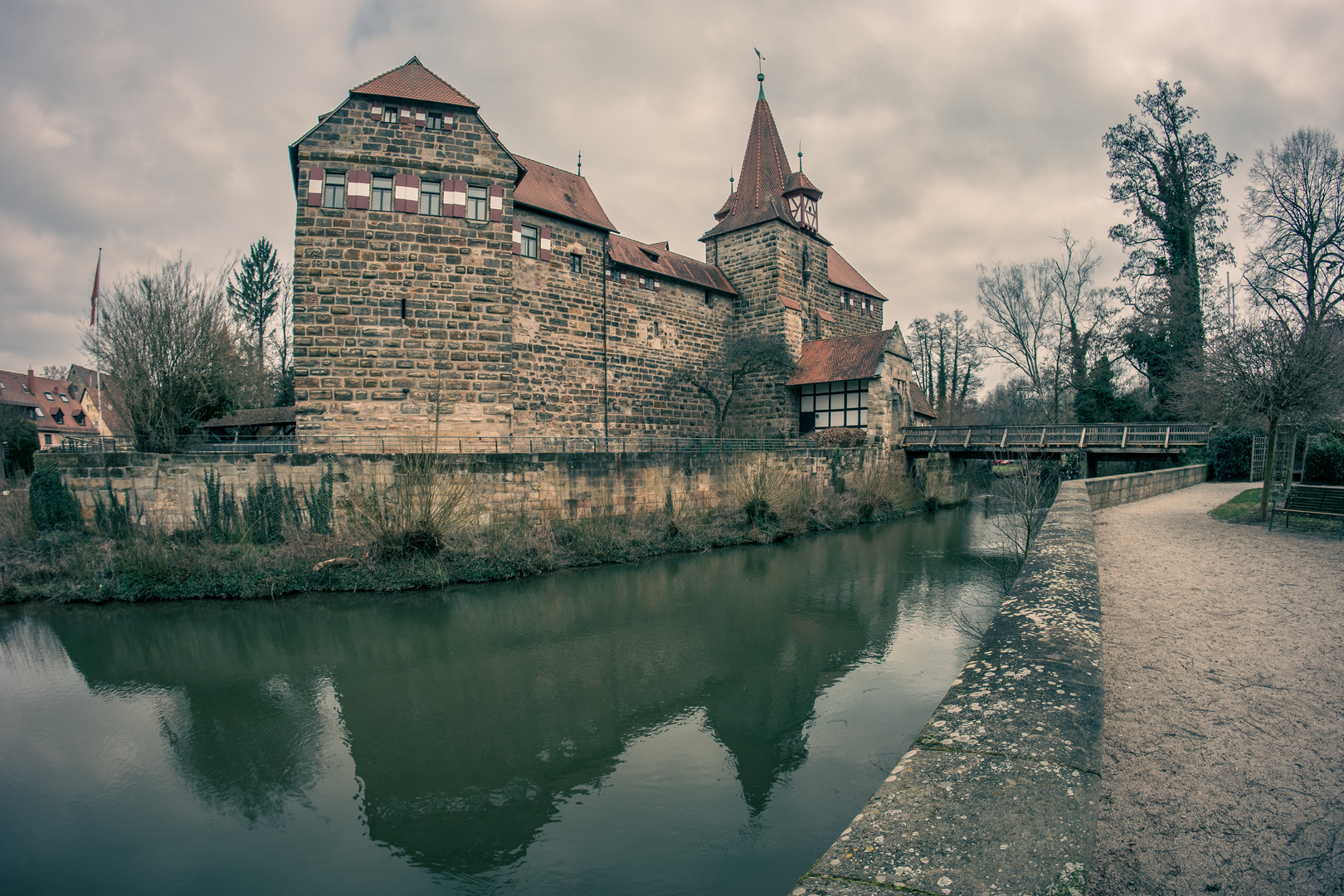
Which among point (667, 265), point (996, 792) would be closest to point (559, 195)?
point (667, 265)

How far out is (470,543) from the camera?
11.6 meters

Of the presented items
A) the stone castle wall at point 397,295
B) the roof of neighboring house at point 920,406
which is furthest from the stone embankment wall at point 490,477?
the roof of neighboring house at point 920,406

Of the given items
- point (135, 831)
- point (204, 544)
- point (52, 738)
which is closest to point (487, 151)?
point (204, 544)

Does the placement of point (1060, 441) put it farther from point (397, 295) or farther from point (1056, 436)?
point (397, 295)

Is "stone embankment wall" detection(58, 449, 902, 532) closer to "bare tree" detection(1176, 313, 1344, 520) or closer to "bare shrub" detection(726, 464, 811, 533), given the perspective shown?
"bare shrub" detection(726, 464, 811, 533)

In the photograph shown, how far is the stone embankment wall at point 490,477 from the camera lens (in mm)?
10953

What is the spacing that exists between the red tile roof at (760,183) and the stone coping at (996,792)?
22680 mm

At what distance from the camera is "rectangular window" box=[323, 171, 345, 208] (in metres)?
13.0

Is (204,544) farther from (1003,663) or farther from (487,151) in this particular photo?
(1003,663)

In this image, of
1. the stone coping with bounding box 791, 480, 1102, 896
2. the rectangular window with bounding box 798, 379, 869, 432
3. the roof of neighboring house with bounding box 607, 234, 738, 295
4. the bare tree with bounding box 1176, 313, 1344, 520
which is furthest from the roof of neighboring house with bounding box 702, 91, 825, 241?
the stone coping with bounding box 791, 480, 1102, 896

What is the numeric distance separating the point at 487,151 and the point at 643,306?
7.49 meters

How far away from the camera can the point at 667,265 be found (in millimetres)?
21562

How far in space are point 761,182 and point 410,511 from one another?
19500 mm

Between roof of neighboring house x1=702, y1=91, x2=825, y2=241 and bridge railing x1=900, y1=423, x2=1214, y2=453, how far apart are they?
9.42m
